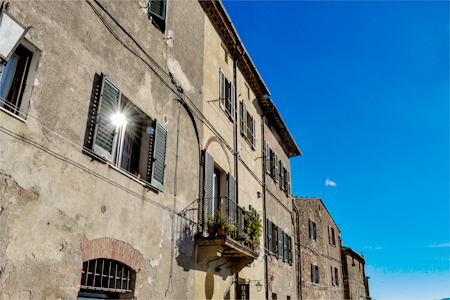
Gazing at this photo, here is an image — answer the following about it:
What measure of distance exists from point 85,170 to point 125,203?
113cm

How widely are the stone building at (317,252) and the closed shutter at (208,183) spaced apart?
10.8m

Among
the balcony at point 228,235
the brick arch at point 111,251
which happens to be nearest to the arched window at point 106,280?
the brick arch at point 111,251

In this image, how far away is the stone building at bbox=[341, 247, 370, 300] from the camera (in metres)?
31.8

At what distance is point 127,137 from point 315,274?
1796 centimetres

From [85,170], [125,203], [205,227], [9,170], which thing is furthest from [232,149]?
[9,170]

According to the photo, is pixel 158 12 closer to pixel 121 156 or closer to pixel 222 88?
pixel 121 156

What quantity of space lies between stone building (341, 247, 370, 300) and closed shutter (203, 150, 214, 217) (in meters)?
24.6

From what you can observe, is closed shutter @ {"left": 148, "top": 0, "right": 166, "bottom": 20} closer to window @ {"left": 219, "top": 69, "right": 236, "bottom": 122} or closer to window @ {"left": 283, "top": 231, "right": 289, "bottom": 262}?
window @ {"left": 219, "top": 69, "right": 236, "bottom": 122}

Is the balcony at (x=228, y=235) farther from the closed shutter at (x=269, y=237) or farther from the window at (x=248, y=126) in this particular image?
the window at (x=248, y=126)

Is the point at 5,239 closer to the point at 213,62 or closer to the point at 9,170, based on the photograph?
the point at 9,170

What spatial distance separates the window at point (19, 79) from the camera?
17.6 feet

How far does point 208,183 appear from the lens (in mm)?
10562

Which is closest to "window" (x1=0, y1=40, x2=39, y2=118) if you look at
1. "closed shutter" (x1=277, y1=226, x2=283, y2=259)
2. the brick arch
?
the brick arch

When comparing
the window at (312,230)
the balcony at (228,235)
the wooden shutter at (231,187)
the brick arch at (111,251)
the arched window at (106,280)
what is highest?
the window at (312,230)
